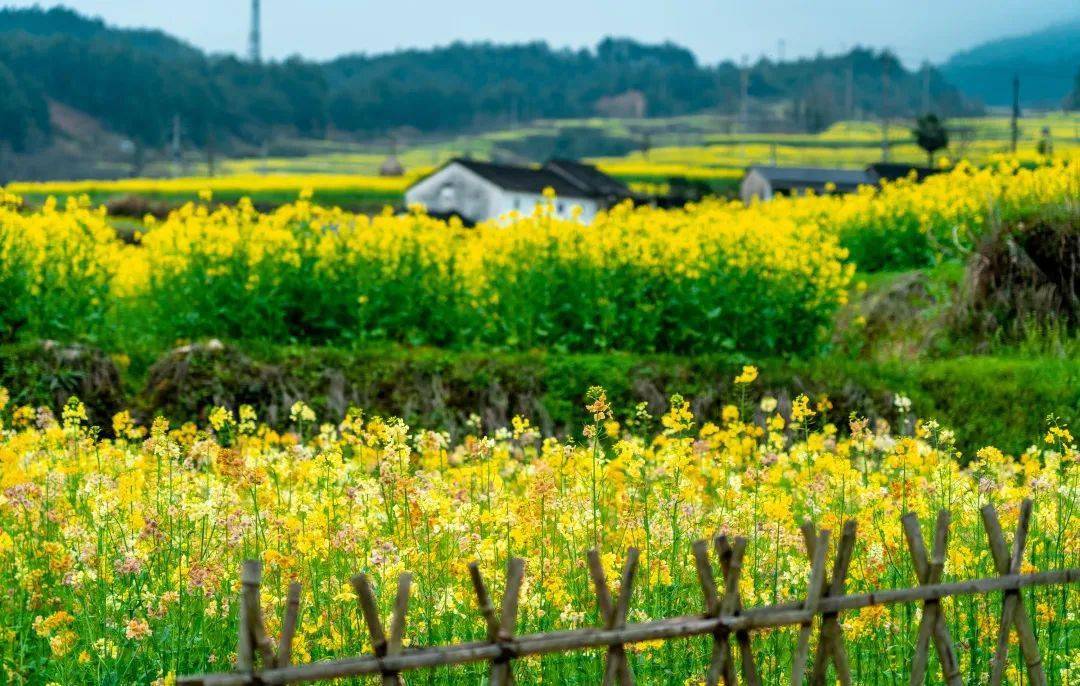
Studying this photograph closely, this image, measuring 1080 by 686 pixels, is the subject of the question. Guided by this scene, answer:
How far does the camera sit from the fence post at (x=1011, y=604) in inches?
150

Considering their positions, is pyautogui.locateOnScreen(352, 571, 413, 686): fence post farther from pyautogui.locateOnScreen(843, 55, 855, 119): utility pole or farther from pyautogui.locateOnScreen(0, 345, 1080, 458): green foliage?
pyautogui.locateOnScreen(843, 55, 855, 119): utility pole

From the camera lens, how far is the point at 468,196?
5769 centimetres

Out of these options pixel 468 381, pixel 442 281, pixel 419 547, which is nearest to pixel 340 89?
pixel 442 281

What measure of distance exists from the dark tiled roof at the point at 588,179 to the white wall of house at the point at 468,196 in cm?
418

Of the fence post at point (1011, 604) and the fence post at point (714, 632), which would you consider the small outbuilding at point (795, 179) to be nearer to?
the fence post at point (1011, 604)

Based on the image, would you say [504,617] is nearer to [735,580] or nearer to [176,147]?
[735,580]

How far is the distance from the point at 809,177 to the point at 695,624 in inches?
2544

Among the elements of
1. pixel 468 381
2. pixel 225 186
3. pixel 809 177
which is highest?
pixel 809 177

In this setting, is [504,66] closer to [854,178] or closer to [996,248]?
[854,178]

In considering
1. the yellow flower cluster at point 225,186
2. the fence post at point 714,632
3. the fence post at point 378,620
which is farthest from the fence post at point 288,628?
the yellow flower cluster at point 225,186

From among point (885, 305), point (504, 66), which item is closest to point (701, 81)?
point (504, 66)

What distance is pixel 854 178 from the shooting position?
2576 inches

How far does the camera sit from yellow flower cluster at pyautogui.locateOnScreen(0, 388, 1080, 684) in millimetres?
4426

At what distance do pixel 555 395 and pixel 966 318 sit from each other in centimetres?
462
